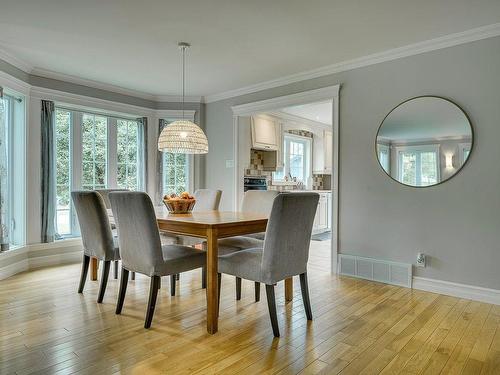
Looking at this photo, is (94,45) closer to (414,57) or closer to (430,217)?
(414,57)

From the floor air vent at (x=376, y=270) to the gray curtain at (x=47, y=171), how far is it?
3519 millimetres

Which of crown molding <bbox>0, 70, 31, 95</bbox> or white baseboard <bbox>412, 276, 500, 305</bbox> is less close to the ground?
crown molding <bbox>0, 70, 31, 95</bbox>

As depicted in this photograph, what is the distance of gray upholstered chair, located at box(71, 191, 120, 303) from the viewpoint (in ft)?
9.45

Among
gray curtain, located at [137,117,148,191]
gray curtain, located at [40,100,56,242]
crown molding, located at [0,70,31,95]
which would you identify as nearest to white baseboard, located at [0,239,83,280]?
gray curtain, located at [40,100,56,242]

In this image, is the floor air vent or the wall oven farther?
the wall oven

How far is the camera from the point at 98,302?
2896 millimetres

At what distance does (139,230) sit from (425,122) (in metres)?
2.82

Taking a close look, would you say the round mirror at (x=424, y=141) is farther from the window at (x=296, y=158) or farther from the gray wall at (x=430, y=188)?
the window at (x=296, y=158)

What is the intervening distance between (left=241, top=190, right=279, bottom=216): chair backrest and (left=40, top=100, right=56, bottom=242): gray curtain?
8.02 feet

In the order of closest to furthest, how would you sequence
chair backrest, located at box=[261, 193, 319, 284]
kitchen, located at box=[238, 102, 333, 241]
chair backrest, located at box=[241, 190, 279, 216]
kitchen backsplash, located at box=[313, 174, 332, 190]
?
chair backrest, located at box=[261, 193, 319, 284]
chair backrest, located at box=[241, 190, 279, 216]
kitchen, located at box=[238, 102, 333, 241]
kitchen backsplash, located at box=[313, 174, 332, 190]

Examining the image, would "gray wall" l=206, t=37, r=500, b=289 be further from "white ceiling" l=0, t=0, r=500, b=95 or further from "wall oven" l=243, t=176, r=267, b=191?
"wall oven" l=243, t=176, r=267, b=191

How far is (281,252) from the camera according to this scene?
7.54 feet

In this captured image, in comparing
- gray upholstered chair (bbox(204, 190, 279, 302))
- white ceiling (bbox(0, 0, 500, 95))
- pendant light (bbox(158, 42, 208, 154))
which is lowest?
gray upholstered chair (bbox(204, 190, 279, 302))

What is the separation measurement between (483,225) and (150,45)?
3.50 metres
